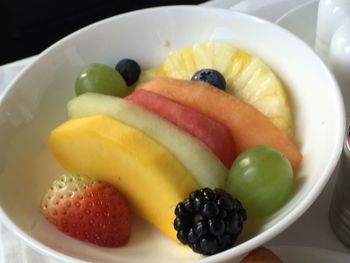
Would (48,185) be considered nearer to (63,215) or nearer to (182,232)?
(63,215)

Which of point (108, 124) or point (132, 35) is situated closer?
point (108, 124)

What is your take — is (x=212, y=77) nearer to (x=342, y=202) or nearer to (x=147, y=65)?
(x=147, y=65)

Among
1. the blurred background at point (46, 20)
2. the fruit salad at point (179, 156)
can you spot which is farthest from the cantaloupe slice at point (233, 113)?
the blurred background at point (46, 20)

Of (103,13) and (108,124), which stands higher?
(108,124)

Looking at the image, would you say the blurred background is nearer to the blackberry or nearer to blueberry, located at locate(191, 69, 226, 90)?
blueberry, located at locate(191, 69, 226, 90)

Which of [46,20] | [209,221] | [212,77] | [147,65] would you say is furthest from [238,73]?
[46,20]

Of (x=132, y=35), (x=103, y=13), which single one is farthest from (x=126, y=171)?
(x=103, y=13)

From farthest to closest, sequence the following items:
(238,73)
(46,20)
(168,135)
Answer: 1. (46,20)
2. (238,73)
3. (168,135)

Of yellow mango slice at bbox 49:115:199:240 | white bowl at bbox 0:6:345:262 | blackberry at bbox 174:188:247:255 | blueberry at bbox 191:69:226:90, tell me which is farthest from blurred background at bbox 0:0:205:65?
blackberry at bbox 174:188:247:255
